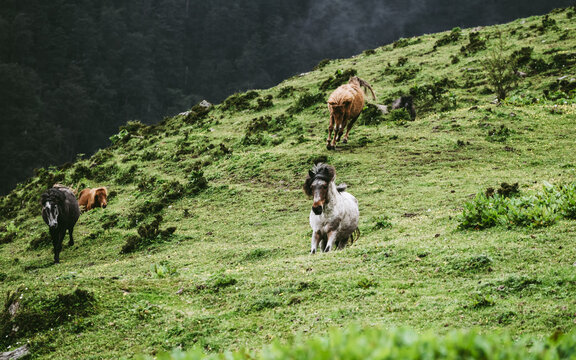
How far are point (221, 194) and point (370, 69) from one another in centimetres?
1852

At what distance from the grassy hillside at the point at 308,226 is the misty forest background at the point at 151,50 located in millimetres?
56673

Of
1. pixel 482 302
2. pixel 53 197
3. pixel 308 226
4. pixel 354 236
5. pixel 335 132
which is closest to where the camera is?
pixel 482 302

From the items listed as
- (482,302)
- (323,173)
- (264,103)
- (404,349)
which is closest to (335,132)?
(323,173)

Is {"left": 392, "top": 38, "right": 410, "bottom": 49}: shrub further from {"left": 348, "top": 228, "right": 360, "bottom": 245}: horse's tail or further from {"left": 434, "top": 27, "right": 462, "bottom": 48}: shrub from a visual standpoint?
{"left": 348, "top": 228, "right": 360, "bottom": 245}: horse's tail

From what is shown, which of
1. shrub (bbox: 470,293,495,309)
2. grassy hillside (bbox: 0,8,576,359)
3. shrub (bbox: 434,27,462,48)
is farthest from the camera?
shrub (bbox: 434,27,462,48)

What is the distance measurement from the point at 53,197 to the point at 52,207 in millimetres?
Result: 423

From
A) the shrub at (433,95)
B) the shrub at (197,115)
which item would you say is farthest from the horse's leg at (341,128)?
the shrub at (197,115)

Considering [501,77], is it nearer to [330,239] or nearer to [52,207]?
[330,239]

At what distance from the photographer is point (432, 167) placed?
52.0 feet

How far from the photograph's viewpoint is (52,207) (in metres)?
13.5

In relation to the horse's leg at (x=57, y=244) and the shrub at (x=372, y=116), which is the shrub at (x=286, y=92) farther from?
the horse's leg at (x=57, y=244)

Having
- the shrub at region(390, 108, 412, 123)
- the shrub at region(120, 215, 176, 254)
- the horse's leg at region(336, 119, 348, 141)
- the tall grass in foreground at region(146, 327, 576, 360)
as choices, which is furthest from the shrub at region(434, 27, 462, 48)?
the tall grass in foreground at region(146, 327, 576, 360)

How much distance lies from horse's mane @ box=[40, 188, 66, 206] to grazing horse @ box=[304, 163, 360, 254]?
30.2ft

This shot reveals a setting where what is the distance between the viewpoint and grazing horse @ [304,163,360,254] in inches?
352
